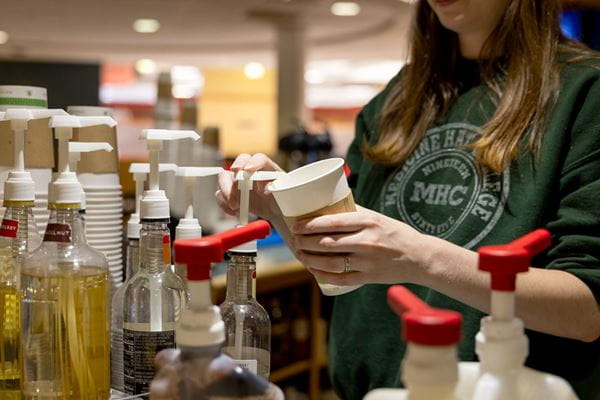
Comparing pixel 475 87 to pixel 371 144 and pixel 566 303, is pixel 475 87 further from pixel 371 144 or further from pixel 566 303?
pixel 566 303

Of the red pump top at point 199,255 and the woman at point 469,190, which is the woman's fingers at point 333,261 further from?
the red pump top at point 199,255

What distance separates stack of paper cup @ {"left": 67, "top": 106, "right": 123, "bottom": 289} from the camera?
3.95ft

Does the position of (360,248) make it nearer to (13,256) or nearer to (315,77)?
(13,256)

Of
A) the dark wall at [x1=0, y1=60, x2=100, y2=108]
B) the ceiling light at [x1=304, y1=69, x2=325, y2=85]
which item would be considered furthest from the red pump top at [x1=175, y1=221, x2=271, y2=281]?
the ceiling light at [x1=304, y1=69, x2=325, y2=85]

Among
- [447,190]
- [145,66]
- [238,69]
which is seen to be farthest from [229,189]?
[238,69]

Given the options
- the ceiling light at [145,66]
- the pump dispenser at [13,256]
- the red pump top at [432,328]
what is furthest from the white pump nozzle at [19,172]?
the ceiling light at [145,66]

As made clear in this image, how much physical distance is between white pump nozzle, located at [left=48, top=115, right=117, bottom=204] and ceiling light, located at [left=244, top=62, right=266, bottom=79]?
10337 millimetres

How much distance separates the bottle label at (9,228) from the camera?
3.25 feet

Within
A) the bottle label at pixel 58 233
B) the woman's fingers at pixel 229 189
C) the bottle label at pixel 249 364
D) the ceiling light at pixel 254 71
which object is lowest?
the bottle label at pixel 249 364

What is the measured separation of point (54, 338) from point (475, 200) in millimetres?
739

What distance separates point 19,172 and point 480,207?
75 cm

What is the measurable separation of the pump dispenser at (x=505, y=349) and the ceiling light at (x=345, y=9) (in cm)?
558

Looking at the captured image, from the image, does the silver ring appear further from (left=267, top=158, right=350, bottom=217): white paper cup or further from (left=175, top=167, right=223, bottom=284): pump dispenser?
(left=175, top=167, right=223, bottom=284): pump dispenser

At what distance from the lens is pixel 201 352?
663 mm
